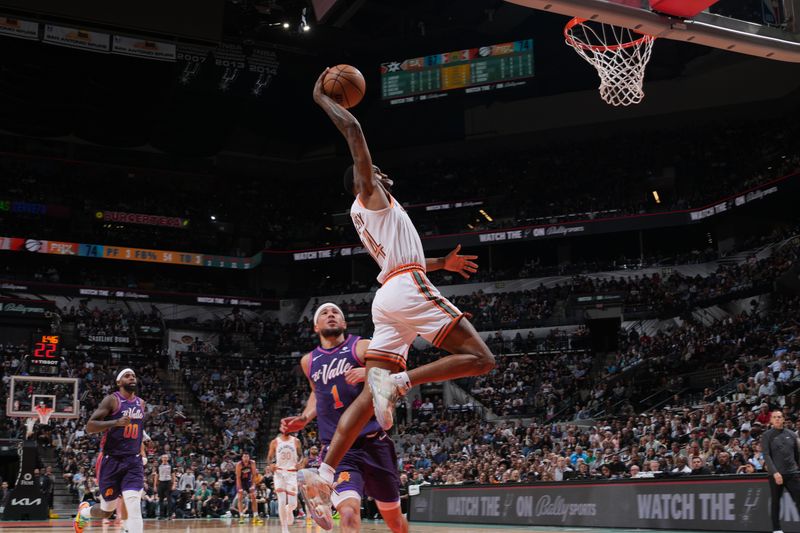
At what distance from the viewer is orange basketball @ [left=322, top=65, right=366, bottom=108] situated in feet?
18.6

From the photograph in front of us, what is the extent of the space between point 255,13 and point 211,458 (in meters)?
19.8

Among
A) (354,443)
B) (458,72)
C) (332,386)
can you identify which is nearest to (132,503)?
(332,386)

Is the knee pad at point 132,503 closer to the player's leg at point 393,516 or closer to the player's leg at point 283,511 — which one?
the player's leg at point 283,511

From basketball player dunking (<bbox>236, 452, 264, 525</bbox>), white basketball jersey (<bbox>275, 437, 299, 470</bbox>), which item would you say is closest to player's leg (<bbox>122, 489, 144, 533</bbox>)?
white basketball jersey (<bbox>275, 437, 299, 470</bbox>)

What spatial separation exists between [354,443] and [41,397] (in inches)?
685

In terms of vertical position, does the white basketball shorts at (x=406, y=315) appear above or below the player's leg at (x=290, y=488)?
above

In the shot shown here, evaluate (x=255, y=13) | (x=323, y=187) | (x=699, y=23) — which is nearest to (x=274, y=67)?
(x=255, y=13)

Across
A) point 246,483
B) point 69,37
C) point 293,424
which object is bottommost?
point 246,483

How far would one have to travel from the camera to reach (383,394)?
5.05 meters

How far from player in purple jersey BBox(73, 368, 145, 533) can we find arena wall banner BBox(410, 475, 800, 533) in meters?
8.29

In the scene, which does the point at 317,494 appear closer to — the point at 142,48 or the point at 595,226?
the point at 142,48

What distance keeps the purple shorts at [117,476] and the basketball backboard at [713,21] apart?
22.7 feet

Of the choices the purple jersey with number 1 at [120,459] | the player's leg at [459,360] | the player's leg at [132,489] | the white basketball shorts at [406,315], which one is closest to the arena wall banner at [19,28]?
the purple jersey with number 1 at [120,459]

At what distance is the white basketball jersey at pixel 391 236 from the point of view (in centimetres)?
546
